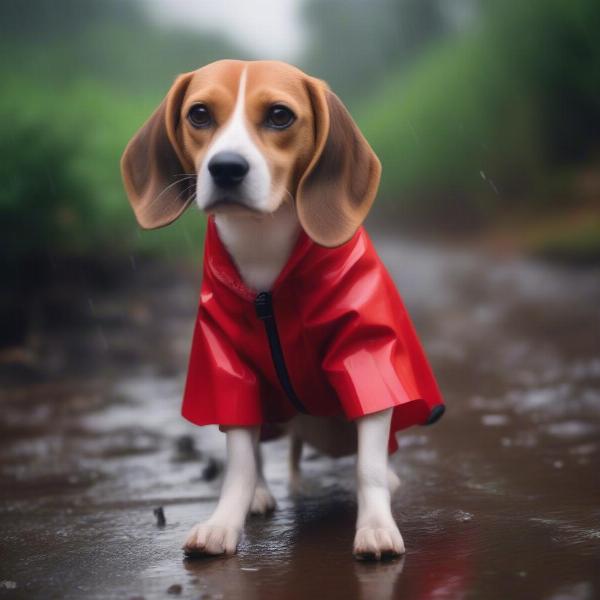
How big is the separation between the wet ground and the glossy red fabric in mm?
371

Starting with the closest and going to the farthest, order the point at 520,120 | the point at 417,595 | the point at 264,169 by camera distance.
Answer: the point at 417,595 → the point at 264,169 → the point at 520,120

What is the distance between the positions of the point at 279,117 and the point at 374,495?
3.42ft

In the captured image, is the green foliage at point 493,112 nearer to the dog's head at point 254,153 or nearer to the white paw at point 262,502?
the dog's head at point 254,153

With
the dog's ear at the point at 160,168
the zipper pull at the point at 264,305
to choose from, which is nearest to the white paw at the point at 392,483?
the zipper pull at the point at 264,305

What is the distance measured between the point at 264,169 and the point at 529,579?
118cm

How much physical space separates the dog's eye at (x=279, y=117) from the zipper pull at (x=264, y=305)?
461 mm

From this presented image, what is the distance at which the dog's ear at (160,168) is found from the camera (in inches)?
107

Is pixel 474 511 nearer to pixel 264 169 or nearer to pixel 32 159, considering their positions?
pixel 264 169

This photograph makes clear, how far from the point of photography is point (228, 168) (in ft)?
7.75

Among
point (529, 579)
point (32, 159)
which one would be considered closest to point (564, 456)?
point (529, 579)

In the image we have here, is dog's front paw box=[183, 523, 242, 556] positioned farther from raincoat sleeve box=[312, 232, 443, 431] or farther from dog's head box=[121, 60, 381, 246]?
dog's head box=[121, 60, 381, 246]

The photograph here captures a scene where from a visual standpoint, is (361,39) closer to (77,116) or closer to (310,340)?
(77,116)

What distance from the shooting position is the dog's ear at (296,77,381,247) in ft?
8.39

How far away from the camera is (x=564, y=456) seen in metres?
3.44
